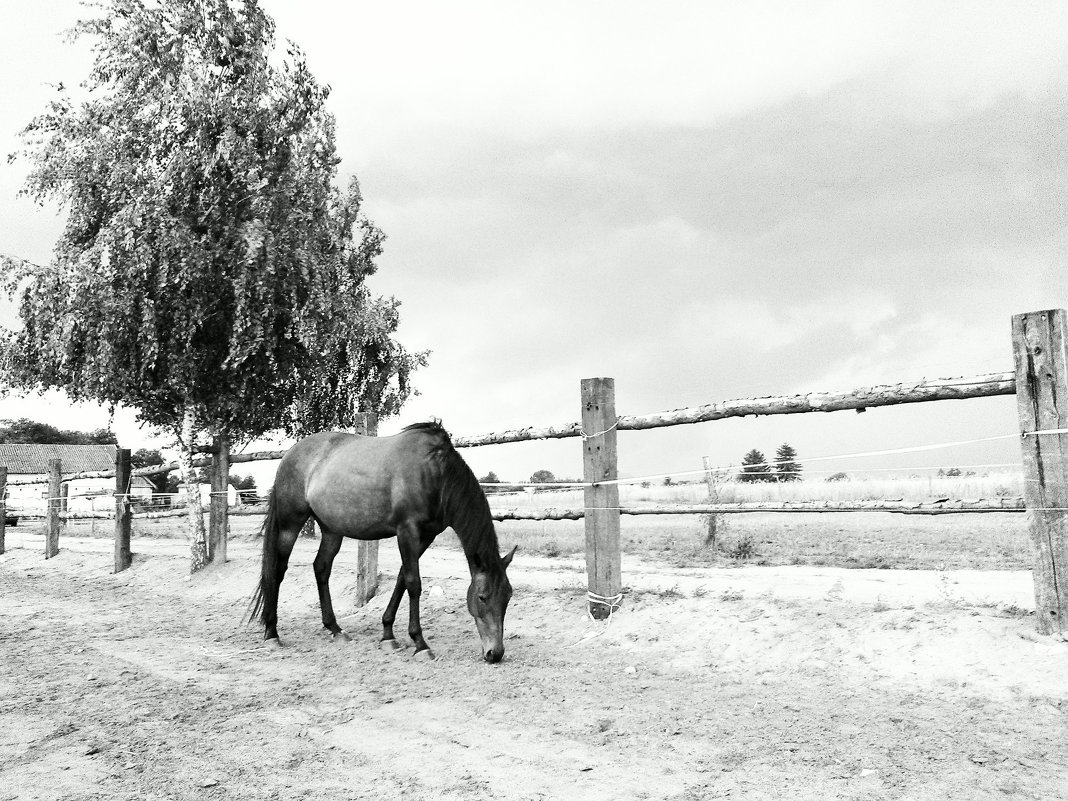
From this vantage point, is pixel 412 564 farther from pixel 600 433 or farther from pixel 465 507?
pixel 600 433

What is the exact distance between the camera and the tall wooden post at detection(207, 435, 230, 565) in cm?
1050

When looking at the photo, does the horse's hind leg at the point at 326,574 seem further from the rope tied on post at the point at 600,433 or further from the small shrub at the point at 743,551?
the small shrub at the point at 743,551

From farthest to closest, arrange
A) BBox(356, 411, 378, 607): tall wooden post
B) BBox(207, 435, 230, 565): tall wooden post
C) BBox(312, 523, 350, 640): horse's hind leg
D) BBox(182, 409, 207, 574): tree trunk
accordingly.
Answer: BBox(182, 409, 207, 574): tree trunk
BBox(207, 435, 230, 565): tall wooden post
BBox(356, 411, 378, 607): tall wooden post
BBox(312, 523, 350, 640): horse's hind leg

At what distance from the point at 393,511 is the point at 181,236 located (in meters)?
7.84

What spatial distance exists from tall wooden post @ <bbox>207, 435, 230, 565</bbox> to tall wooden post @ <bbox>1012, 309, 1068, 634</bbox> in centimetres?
898

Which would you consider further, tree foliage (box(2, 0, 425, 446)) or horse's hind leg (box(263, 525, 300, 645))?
tree foliage (box(2, 0, 425, 446))

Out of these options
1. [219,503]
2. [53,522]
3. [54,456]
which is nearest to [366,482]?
[219,503]

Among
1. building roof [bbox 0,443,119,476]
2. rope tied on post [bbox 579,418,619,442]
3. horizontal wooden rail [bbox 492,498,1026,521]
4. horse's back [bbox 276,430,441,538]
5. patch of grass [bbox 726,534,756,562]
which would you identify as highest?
building roof [bbox 0,443,119,476]

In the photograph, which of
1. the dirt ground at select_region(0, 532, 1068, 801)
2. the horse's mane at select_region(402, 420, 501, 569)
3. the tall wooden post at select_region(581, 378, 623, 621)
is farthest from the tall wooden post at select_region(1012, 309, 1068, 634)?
the horse's mane at select_region(402, 420, 501, 569)

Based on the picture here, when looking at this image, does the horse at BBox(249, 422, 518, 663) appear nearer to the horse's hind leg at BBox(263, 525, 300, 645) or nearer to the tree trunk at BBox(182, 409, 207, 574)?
the horse's hind leg at BBox(263, 525, 300, 645)

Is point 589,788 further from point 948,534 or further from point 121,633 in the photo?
point 948,534

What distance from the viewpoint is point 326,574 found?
23.0 ft

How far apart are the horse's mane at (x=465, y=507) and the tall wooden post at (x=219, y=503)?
539 cm

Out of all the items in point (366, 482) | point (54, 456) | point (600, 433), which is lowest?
point (366, 482)
